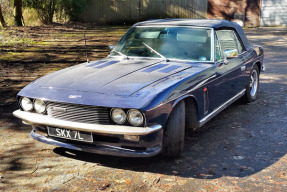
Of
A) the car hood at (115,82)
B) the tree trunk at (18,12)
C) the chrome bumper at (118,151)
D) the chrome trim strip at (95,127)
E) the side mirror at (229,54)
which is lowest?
the chrome bumper at (118,151)

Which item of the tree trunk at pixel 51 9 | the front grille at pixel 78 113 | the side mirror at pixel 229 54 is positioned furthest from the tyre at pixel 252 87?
the tree trunk at pixel 51 9

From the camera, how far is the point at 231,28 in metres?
5.95

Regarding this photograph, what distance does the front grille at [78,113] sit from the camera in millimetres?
3572

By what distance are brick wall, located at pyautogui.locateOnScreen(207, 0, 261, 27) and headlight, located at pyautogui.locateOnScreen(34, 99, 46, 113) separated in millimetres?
21149

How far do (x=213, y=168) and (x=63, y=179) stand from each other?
1.59 m

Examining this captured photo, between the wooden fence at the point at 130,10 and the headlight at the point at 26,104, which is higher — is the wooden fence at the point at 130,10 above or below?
above

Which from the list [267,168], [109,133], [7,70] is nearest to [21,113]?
[109,133]

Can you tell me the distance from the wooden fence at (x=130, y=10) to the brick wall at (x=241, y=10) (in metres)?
1.33

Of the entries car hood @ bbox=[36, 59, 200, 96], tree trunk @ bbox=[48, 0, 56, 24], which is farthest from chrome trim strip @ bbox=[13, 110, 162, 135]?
tree trunk @ bbox=[48, 0, 56, 24]

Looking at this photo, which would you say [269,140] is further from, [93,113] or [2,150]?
[2,150]

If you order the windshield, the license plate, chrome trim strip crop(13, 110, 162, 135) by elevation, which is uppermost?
the windshield

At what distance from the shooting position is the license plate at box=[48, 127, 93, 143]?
3645 millimetres

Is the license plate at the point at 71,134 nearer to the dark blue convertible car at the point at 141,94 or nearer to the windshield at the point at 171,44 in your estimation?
the dark blue convertible car at the point at 141,94

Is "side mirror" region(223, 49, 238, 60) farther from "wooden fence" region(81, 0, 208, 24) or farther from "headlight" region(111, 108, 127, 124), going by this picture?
"wooden fence" region(81, 0, 208, 24)
